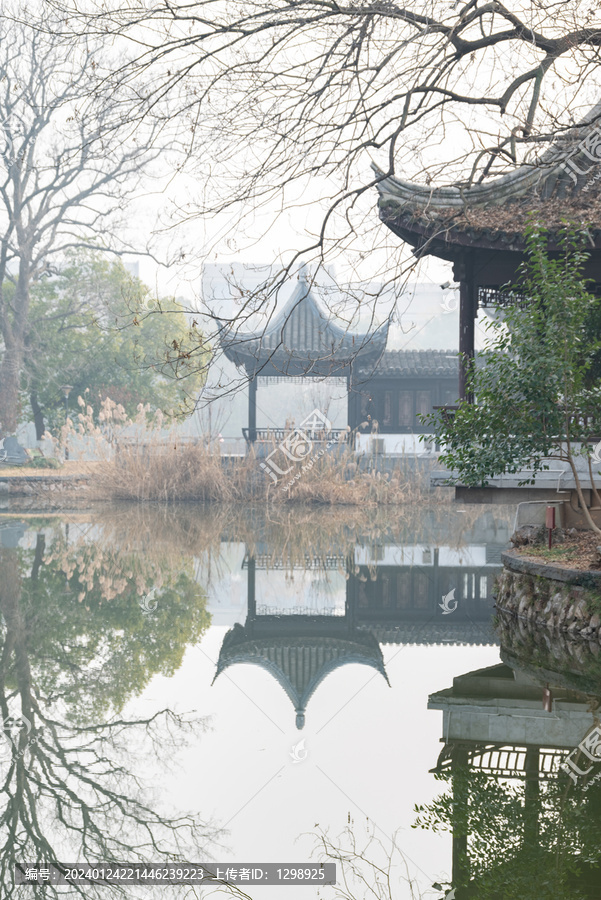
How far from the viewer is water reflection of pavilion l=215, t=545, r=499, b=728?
5.42 m

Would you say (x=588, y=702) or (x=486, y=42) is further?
(x=486, y=42)

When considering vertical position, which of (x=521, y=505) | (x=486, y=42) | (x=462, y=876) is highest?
(x=486, y=42)

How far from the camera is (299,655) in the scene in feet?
18.2

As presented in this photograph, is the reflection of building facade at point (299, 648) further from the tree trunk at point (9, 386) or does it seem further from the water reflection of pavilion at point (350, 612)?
the tree trunk at point (9, 386)

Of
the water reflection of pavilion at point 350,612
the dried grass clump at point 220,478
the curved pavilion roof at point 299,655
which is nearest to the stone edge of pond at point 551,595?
the water reflection of pavilion at point 350,612

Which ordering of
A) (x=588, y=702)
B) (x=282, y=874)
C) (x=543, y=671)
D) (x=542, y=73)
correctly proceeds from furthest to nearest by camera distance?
(x=542, y=73) → (x=543, y=671) → (x=588, y=702) → (x=282, y=874)

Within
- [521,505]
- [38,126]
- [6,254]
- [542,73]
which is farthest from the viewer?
[6,254]

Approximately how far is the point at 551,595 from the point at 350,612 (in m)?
1.70

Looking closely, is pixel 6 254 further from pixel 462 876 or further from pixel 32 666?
pixel 462 876

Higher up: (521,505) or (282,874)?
(521,505)

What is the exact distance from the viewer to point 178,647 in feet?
18.7

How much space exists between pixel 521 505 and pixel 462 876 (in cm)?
484

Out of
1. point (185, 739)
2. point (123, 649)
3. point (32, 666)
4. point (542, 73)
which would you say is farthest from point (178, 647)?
point (542, 73)

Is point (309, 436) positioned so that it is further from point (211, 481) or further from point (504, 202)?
point (504, 202)
